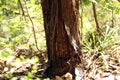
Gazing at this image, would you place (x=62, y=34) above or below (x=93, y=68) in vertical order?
above

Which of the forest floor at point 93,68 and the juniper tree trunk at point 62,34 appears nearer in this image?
the juniper tree trunk at point 62,34

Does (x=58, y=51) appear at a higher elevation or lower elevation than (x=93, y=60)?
higher

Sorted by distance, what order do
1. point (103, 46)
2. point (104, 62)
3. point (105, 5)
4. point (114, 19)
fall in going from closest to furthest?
point (104, 62)
point (103, 46)
point (105, 5)
point (114, 19)

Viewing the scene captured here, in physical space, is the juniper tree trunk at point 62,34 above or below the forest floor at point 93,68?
above

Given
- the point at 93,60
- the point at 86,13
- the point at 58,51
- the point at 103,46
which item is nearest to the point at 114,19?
the point at 86,13

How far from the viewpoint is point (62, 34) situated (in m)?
2.54

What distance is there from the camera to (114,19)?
4332mm

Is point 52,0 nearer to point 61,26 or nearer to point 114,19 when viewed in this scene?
point 61,26

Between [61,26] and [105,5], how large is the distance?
1.11 metres

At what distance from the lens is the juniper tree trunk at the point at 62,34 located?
2.50 metres

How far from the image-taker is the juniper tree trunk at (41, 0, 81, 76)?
98.3 inches

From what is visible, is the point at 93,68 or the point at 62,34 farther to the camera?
the point at 93,68

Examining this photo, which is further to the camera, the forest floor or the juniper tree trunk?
the forest floor

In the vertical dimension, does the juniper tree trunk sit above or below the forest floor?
above
